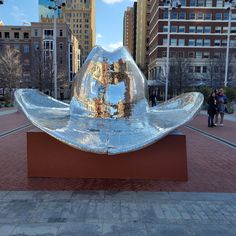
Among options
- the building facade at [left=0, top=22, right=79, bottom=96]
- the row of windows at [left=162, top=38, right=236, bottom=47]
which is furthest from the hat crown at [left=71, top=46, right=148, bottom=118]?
the building facade at [left=0, top=22, right=79, bottom=96]

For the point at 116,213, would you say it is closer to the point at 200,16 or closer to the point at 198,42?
the point at 198,42

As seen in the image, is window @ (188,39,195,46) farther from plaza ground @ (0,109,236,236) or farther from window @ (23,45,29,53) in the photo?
plaza ground @ (0,109,236,236)

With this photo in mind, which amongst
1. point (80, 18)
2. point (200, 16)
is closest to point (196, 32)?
point (200, 16)

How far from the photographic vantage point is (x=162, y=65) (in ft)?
227

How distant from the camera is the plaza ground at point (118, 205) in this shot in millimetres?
4000

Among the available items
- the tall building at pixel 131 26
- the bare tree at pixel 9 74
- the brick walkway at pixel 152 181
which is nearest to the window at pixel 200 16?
the bare tree at pixel 9 74

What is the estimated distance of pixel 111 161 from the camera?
603 centimetres

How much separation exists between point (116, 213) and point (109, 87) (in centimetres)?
349

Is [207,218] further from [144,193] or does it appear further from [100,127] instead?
[100,127]

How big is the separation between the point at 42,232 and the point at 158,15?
70.8 metres

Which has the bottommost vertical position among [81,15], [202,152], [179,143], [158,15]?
[202,152]

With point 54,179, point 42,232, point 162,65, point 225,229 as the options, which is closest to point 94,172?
point 54,179

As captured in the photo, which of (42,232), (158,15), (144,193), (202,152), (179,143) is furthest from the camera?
(158,15)

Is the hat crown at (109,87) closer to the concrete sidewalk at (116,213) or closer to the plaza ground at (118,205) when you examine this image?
the plaza ground at (118,205)
